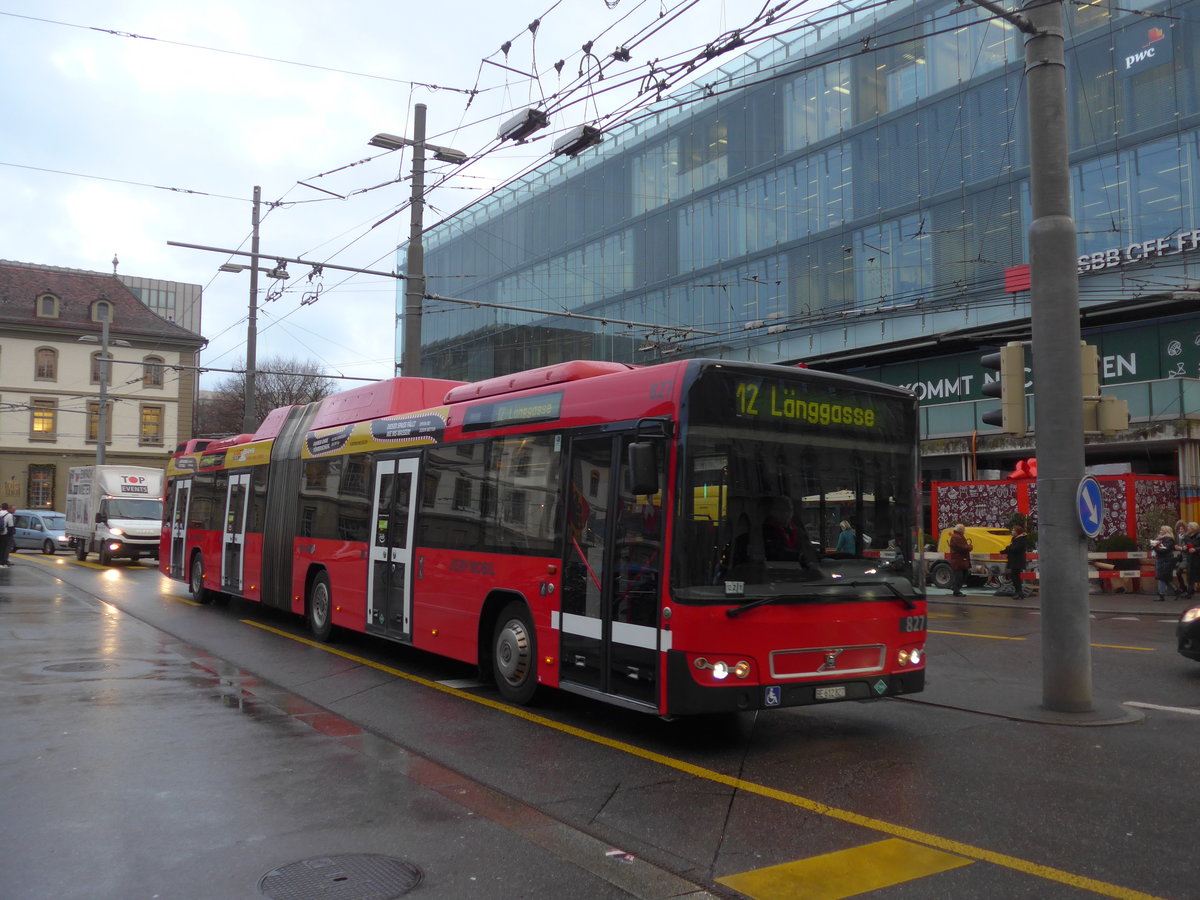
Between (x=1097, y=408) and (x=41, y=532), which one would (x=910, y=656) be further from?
(x=41, y=532)

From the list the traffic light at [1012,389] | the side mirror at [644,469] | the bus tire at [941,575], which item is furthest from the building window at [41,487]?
the side mirror at [644,469]

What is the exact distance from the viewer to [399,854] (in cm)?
507

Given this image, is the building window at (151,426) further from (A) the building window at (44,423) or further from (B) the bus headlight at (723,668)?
(B) the bus headlight at (723,668)

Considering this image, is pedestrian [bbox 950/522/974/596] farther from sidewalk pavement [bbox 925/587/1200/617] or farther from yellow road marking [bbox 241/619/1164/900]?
yellow road marking [bbox 241/619/1164/900]

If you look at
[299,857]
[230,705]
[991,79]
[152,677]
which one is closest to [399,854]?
[299,857]

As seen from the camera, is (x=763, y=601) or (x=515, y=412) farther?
(x=515, y=412)

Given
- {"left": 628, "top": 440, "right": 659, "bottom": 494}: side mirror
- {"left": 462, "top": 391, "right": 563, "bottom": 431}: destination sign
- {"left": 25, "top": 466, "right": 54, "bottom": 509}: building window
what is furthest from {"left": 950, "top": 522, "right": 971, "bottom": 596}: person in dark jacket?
{"left": 25, "top": 466, "right": 54, "bottom": 509}: building window

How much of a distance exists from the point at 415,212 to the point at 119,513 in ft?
59.7

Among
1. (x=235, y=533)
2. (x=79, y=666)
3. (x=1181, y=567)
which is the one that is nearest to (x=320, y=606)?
(x=79, y=666)

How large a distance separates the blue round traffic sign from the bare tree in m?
50.1

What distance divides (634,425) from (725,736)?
252 cm

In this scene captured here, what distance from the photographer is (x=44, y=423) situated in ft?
200

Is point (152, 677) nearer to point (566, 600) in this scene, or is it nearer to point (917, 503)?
point (566, 600)

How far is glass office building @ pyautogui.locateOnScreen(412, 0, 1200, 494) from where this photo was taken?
2750 centimetres
